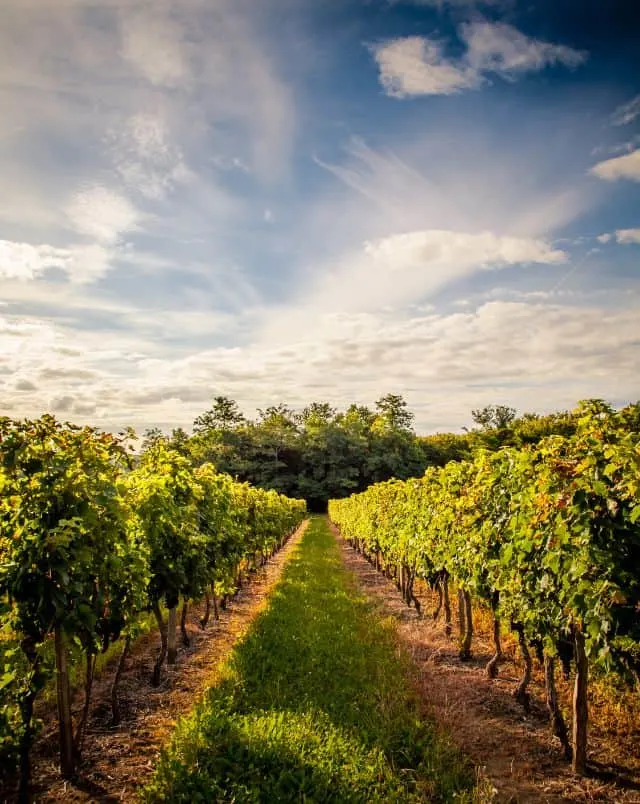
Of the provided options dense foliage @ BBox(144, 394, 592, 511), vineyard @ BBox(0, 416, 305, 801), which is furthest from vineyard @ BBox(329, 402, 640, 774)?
dense foliage @ BBox(144, 394, 592, 511)

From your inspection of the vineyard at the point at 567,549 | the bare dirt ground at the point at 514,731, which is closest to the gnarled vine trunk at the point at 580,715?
the vineyard at the point at 567,549

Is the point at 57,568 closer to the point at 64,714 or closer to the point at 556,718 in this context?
the point at 64,714

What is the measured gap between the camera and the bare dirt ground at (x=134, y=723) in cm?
513

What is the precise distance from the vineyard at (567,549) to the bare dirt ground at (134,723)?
4.63 meters

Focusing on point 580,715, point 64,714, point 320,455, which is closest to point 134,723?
point 64,714

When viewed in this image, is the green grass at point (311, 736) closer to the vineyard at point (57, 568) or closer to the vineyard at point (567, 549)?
the vineyard at point (57, 568)

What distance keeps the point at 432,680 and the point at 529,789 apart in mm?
2838

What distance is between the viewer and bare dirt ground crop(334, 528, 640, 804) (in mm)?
5199

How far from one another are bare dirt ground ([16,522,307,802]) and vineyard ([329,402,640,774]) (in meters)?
4.63

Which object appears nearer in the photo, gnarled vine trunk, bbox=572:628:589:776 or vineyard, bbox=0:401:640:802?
vineyard, bbox=0:401:640:802

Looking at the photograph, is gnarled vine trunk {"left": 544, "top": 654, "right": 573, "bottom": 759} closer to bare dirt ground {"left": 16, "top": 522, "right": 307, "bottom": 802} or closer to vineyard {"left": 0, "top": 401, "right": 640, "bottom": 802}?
vineyard {"left": 0, "top": 401, "right": 640, "bottom": 802}

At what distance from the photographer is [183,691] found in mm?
7746

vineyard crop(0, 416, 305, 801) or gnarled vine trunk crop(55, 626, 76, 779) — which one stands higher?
vineyard crop(0, 416, 305, 801)

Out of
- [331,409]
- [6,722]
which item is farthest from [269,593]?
[331,409]
